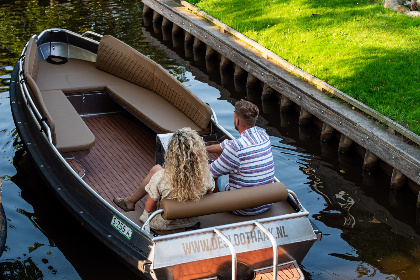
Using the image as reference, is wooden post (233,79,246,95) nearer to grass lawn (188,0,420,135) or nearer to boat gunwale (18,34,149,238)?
grass lawn (188,0,420,135)

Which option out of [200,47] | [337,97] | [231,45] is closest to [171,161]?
[337,97]

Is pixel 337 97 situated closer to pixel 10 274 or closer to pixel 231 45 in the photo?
pixel 231 45

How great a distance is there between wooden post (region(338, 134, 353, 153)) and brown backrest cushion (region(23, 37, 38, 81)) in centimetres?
501

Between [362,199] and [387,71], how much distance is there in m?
2.97

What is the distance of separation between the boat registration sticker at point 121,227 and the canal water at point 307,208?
0.88 metres

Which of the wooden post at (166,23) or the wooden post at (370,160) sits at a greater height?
the wooden post at (370,160)

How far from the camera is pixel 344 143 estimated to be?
10281mm

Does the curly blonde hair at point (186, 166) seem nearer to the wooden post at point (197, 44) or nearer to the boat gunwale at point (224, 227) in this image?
the boat gunwale at point (224, 227)

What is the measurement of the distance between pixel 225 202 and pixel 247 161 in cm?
51

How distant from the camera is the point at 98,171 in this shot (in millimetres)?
8516

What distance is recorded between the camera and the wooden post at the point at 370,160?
973 centimetres

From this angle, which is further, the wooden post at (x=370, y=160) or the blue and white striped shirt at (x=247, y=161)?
the wooden post at (x=370, y=160)

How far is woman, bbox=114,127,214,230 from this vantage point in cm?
583

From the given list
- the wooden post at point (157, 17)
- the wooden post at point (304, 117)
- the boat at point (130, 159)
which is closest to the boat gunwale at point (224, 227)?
the boat at point (130, 159)
